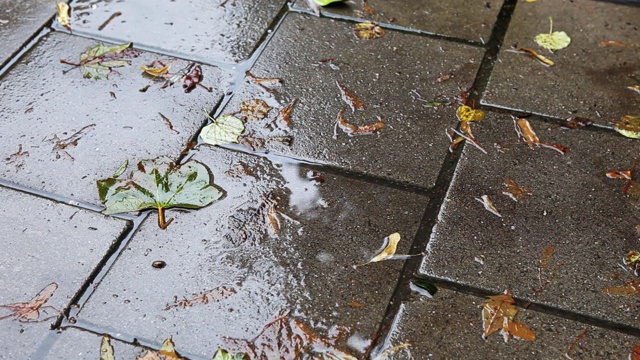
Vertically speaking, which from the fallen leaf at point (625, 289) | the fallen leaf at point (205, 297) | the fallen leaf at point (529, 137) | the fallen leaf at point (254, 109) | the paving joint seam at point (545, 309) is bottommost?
the fallen leaf at point (205, 297)

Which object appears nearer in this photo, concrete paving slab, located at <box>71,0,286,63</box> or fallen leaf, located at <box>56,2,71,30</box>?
concrete paving slab, located at <box>71,0,286,63</box>

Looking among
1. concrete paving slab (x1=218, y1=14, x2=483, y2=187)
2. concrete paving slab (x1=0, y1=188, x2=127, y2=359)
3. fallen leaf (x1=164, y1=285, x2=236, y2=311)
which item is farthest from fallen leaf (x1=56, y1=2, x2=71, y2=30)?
fallen leaf (x1=164, y1=285, x2=236, y2=311)

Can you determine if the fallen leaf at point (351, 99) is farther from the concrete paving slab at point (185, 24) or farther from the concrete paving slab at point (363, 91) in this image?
the concrete paving slab at point (185, 24)

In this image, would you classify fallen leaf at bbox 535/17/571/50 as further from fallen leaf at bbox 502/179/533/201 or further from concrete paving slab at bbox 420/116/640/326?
fallen leaf at bbox 502/179/533/201

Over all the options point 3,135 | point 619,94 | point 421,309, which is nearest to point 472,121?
point 619,94

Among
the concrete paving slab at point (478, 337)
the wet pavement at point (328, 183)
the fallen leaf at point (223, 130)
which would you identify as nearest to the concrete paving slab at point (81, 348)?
the wet pavement at point (328, 183)
